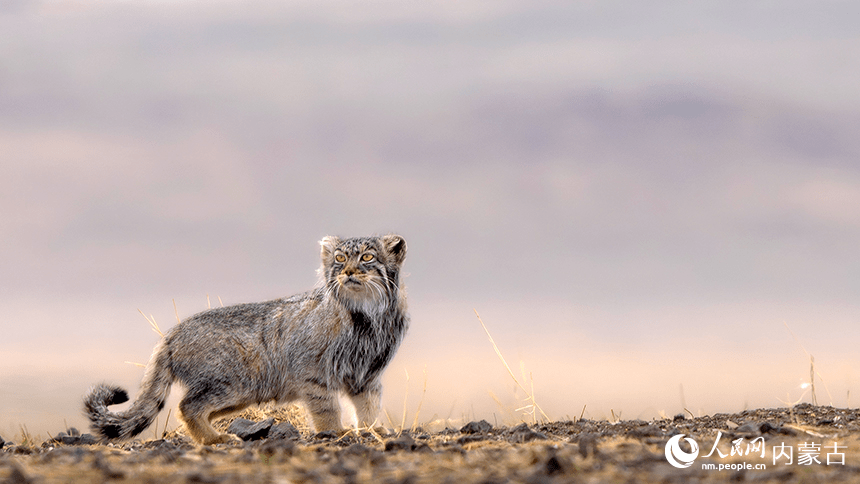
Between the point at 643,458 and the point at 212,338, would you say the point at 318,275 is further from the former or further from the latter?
the point at 643,458

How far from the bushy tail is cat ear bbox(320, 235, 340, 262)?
7.18 ft

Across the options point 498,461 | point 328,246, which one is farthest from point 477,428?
point 328,246

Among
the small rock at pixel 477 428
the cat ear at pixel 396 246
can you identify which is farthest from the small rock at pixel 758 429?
the cat ear at pixel 396 246

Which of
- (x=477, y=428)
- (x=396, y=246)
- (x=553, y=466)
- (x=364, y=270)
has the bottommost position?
(x=477, y=428)

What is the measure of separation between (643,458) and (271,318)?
18.3ft

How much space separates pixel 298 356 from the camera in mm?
8188

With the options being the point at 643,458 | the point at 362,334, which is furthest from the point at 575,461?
the point at 362,334

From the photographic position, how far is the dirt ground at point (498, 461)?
3576 millimetres

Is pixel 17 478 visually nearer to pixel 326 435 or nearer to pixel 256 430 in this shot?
pixel 326 435

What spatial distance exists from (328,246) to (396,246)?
80cm

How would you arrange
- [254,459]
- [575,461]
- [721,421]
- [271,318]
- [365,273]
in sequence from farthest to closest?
[271,318]
[365,273]
[721,421]
[254,459]
[575,461]

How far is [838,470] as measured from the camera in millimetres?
3857

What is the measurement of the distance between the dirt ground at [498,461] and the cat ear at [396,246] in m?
2.67

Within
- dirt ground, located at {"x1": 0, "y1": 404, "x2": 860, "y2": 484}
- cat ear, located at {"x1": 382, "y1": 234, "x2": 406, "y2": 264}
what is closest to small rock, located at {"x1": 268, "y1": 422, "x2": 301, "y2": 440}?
dirt ground, located at {"x1": 0, "y1": 404, "x2": 860, "y2": 484}
